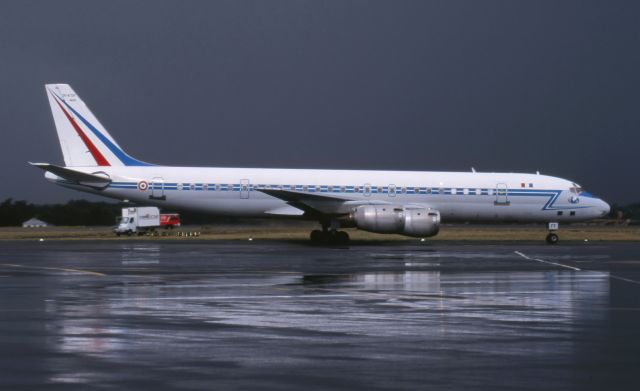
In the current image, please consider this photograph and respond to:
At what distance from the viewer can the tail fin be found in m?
43.3

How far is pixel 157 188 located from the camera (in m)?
41.8

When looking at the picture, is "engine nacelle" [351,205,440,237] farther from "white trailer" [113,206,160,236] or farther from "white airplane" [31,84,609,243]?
"white trailer" [113,206,160,236]

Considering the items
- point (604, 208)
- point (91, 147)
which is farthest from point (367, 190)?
point (91, 147)

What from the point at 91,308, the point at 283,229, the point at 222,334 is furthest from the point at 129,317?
the point at 283,229

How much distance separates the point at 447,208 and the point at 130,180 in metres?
14.6

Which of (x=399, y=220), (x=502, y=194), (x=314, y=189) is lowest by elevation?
(x=399, y=220)

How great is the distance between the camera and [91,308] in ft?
45.9

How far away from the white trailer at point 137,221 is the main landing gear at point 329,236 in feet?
87.3

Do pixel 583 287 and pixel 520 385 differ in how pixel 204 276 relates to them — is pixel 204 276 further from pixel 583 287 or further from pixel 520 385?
pixel 520 385

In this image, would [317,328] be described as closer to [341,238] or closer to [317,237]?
[341,238]

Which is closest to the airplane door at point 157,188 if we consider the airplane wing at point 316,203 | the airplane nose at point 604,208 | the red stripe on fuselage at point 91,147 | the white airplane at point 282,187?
the white airplane at point 282,187

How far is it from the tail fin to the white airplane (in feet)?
0.15

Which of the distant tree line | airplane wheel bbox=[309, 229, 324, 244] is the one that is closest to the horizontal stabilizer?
airplane wheel bbox=[309, 229, 324, 244]

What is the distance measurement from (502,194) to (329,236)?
8565 mm
